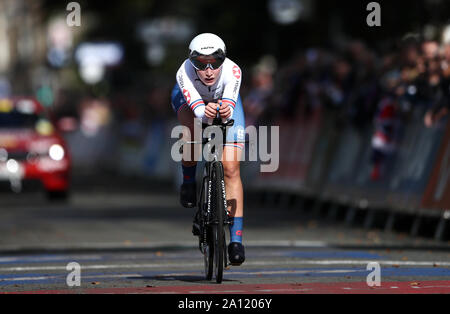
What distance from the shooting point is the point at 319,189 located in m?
20.2

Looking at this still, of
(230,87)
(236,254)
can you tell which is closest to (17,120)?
(230,87)

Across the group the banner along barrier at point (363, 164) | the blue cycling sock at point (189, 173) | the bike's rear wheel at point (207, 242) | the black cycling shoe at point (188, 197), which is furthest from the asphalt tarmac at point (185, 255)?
the blue cycling sock at point (189, 173)

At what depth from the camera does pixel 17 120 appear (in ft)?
76.2

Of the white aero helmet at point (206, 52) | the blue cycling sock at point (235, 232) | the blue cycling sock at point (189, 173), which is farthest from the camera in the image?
the blue cycling sock at point (189, 173)

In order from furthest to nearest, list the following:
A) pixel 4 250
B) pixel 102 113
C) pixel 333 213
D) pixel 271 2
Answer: pixel 102 113 → pixel 271 2 → pixel 333 213 → pixel 4 250

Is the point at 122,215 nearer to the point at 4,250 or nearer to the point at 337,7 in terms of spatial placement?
the point at 4,250

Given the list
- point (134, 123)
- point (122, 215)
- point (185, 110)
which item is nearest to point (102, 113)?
point (134, 123)

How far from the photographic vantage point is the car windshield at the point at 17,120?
902 inches

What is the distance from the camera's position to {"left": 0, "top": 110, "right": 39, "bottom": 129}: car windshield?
902 inches

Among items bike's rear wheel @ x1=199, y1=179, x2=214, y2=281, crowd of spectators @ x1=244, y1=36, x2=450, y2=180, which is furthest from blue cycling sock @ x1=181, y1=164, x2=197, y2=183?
crowd of spectators @ x1=244, y1=36, x2=450, y2=180

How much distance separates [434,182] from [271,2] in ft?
47.1

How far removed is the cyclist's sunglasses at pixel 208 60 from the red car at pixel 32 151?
40.4 feet

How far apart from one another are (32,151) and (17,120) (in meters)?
0.86

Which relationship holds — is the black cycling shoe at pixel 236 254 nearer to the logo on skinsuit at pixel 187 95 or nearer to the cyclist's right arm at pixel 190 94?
the cyclist's right arm at pixel 190 94
